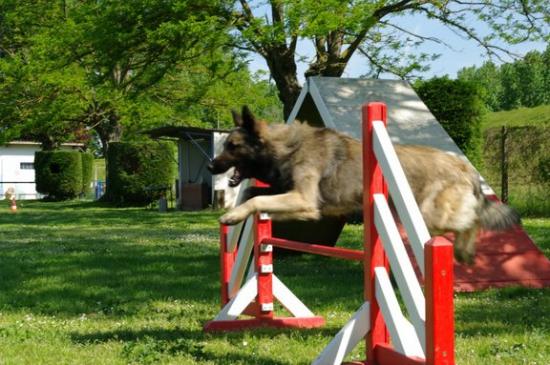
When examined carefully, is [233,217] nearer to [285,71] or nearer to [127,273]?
[127,273]

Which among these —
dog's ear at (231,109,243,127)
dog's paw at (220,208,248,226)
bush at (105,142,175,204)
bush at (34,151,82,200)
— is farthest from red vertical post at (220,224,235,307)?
bush at (34,151,82,200)

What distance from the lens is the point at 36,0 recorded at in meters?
35.4

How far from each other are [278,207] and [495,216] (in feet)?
6.49

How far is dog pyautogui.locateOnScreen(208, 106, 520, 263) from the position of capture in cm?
586

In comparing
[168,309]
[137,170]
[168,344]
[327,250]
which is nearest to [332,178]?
[327,250]

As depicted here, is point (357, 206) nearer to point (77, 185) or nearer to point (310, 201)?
point (310, 201)

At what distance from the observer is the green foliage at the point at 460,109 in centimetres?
1984

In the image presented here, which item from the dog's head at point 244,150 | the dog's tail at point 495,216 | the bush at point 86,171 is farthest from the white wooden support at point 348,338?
the bush at point 86,171

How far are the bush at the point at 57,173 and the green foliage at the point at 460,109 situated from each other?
24555mm

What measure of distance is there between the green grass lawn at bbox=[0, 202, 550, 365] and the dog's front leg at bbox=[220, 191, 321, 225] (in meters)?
1.11

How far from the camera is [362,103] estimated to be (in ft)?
34.1

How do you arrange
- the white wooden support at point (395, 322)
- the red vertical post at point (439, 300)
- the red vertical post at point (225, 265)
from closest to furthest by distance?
the red vertical post at point (439, 300), the white wooden support at point (395, 322), the red vertical post at point (225, 265)

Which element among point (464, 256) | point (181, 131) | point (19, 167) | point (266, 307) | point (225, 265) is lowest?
point (266, 307)

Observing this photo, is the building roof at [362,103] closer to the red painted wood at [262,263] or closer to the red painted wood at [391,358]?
the red painted wood at [262,263]
